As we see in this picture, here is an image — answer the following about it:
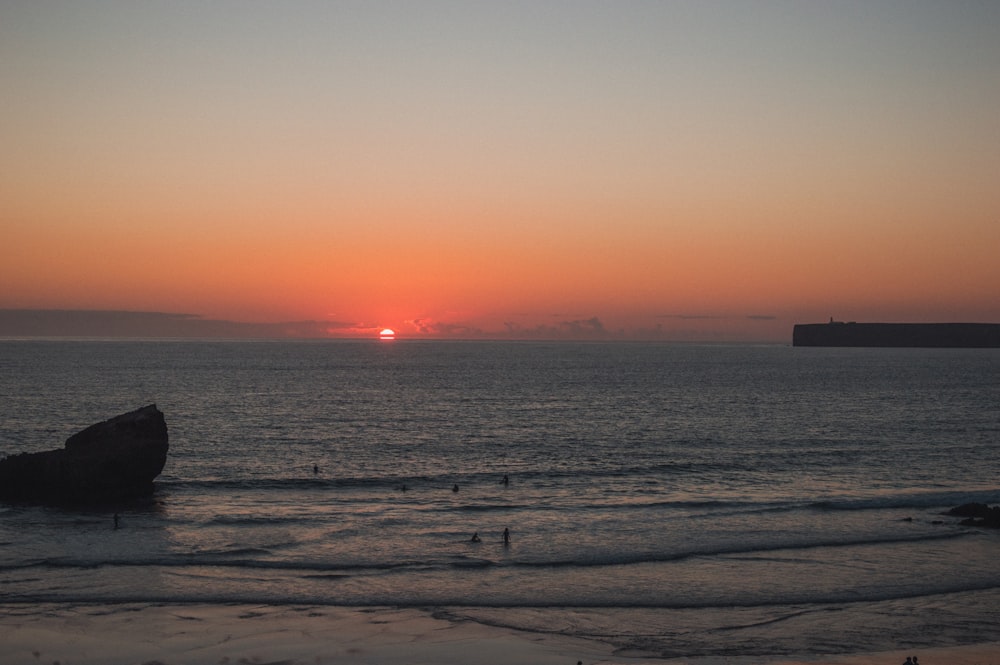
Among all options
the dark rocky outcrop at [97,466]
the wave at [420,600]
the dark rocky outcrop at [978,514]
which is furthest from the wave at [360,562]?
the dark rocky outcrop at [97,466]

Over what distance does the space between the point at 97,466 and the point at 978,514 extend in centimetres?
3820

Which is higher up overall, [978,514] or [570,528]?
[978,514]

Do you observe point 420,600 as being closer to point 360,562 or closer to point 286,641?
point 360,562

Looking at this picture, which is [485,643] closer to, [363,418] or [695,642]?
[695,642]

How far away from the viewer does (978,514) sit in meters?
35.6

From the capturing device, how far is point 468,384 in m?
123

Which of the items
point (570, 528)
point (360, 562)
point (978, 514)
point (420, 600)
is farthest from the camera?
point (978, 514)

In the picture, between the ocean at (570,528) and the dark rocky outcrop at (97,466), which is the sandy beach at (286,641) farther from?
the dark rocky outcrop at (97,466)

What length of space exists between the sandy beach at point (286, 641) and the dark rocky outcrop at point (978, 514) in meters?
14.8

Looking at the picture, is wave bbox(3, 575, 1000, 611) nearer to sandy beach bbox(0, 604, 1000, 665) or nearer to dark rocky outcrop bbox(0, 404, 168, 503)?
sandy beach bbox(0, 604, 1000, 665)

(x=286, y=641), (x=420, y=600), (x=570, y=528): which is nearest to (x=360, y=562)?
(x=420, y=600)

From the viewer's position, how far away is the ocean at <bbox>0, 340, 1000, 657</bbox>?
80.3 feet

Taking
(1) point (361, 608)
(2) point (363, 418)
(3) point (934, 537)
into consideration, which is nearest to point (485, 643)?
(1) point (361, 608)

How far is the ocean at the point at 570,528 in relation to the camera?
80.3ft
